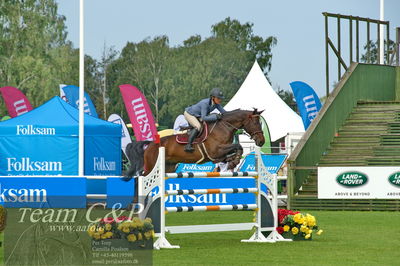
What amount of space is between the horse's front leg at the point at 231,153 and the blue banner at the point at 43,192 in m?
5.03

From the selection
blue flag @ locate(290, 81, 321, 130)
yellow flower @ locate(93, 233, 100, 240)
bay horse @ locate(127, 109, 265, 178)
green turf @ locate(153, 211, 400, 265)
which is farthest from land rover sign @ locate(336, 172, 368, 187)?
yellow flower @ locate(93, 233, 100, 240)

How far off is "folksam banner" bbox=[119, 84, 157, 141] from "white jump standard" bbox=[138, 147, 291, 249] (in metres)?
20.5

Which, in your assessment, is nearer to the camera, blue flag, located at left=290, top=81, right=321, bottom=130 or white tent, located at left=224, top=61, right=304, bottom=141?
blue flag, located at left=290, top=81, right=321, bottom=130

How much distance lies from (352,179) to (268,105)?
89.7 feet

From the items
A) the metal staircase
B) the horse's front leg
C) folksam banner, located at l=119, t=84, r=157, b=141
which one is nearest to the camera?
the horse's front leg

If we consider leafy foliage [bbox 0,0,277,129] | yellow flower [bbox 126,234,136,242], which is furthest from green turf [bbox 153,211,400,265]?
leafy foliage [bbox 0,0,277,129]

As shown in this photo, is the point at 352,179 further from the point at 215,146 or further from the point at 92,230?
the point at 92,230

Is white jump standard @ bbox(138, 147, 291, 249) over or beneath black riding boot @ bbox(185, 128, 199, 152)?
beneath

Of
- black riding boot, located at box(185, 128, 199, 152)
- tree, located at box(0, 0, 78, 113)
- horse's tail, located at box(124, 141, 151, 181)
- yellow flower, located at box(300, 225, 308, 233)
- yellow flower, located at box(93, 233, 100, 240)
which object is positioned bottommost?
yellow flower, located at box(300, 225, 308, 233)

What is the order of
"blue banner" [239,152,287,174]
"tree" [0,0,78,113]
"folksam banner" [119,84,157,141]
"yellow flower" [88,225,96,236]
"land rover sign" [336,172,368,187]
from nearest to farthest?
"yellow flower" [88,225,96,236]
"land rover sign" [336,172,368,187]
"blue banner" [239,152,287,174]
"folksam banner" [119,84,157,141]
"tree" [0,0,78,113]

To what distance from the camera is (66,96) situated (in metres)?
37.5

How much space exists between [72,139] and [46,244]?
19.7 meters

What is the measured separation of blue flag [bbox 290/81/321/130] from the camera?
1519 inches

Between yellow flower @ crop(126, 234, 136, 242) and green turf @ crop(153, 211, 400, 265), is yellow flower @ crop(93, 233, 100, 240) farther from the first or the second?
green turf @ crop(153, 211, 400, 265)
